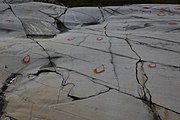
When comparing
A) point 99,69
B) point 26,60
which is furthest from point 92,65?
point 26,60

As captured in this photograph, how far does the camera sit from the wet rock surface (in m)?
2.13

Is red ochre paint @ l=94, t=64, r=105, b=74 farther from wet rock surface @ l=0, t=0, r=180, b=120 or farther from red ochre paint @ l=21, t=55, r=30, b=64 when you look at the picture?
red ochre paint @ l=21, t=55, r=30, b=64

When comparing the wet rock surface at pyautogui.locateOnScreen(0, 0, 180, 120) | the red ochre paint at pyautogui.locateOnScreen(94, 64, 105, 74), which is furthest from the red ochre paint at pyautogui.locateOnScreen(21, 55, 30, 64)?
the red ochre paint at pyautogui.locateOnScreen(94, 64, 105, 74)

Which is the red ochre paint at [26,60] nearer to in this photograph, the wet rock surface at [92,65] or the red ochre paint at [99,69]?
the wet rock surface at [92,65]

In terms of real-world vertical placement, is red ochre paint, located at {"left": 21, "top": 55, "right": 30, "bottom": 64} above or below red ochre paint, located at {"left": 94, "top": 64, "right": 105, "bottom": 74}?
above

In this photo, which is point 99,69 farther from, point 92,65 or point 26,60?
point 26,60

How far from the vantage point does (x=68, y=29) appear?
3.80 m

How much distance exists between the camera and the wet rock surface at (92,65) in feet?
7.00

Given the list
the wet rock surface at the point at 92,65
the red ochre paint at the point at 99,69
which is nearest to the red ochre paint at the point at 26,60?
the wet rock surface at the point at 92,65

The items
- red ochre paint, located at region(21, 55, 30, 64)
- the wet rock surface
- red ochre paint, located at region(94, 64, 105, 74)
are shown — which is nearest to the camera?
the wet rock surface

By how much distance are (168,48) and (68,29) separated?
141cm

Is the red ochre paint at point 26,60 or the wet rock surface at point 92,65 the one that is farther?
the red ochre paint at point 26,60

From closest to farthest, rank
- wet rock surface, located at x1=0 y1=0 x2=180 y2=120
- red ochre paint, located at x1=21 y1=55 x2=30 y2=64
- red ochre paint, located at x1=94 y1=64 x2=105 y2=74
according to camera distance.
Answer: wet rock surface, located at x1=0 y1=0 x2=180 y2=120 < red ochre paint, located at x1=94 y1=64 x2=105 y2=74 < red ochre paint, located at x1=21 y1=55 x2=30 y2=64

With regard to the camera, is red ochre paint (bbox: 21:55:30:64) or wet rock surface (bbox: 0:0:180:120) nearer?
wet rock surface (bbox: 0:0:180:120)
